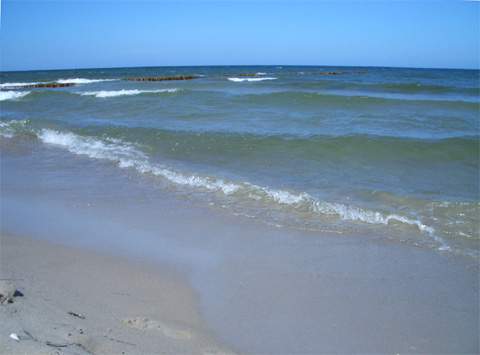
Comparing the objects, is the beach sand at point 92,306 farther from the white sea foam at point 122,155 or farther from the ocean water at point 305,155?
the white sea foam at point 122,155

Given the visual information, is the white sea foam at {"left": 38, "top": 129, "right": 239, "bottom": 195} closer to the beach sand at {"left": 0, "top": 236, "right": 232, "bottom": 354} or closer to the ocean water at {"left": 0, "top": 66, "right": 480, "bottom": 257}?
the ocean water at {"left": 0, "top": 66, "right": 480, "bottom": 257}

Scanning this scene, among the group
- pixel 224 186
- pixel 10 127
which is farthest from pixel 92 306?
pixel 10 127

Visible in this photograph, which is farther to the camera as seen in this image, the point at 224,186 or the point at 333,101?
the point at 333,101

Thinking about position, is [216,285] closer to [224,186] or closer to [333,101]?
[224,186]

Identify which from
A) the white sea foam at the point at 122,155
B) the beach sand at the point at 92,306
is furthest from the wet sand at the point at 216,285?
the white sea foam at the point at 122,155

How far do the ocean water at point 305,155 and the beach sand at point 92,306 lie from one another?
82.8 inches

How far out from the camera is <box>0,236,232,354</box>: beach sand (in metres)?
2.77

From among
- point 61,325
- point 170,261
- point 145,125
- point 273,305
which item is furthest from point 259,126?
point 61,325

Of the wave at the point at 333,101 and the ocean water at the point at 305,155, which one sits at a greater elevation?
the wave at the point at 333,101

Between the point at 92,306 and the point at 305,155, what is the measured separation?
255 inches

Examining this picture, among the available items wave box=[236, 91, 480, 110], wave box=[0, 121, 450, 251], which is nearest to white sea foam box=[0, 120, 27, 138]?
wave box=[0, 121, 450, 251]

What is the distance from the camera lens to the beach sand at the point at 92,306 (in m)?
2.77

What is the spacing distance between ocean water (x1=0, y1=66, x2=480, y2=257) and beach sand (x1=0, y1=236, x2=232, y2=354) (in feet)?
6.90

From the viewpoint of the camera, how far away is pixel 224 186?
704cm
